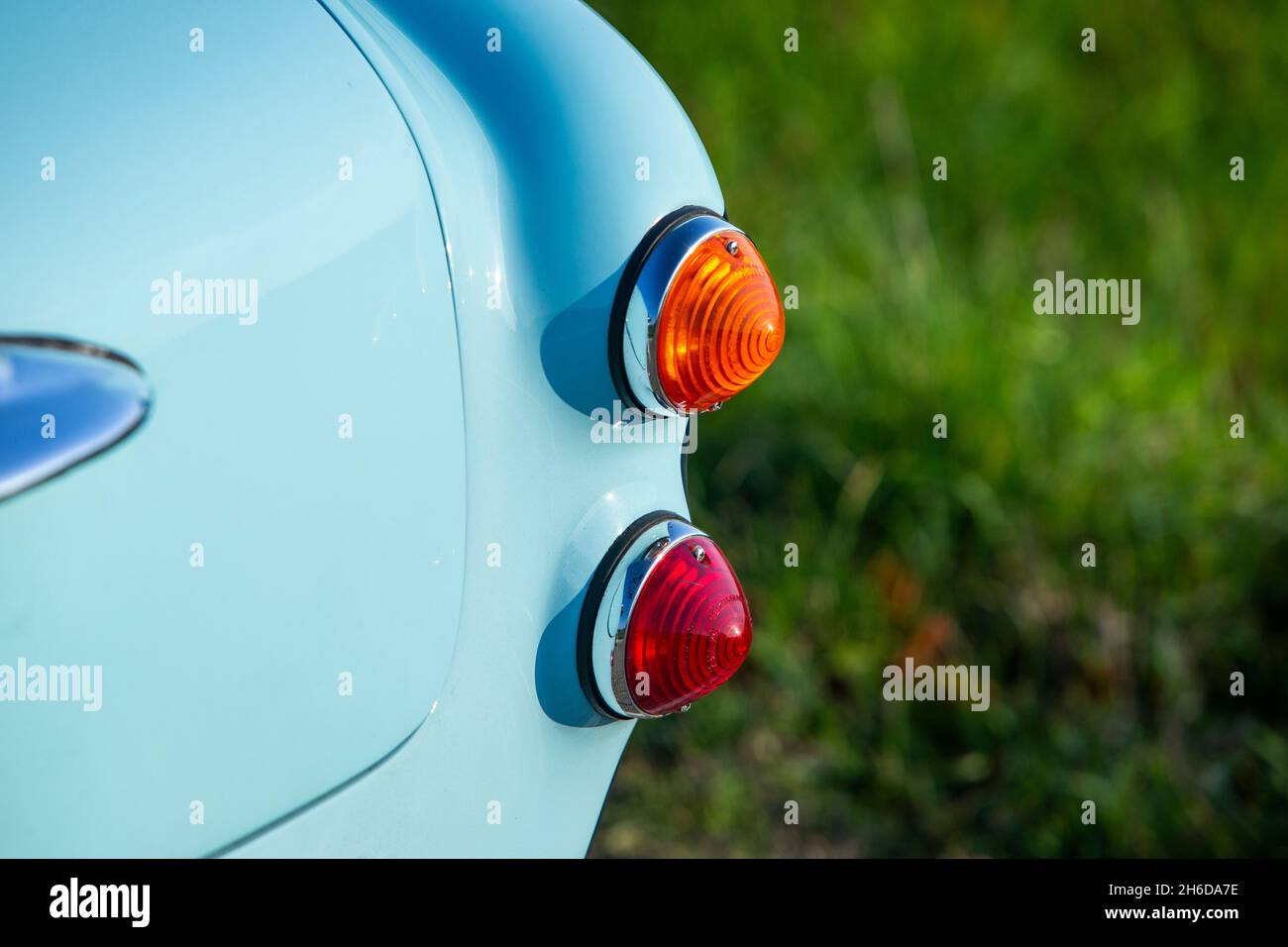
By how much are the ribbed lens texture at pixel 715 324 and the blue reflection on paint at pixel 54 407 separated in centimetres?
54

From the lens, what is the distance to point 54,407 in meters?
0.95

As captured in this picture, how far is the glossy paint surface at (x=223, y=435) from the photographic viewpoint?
0.98m

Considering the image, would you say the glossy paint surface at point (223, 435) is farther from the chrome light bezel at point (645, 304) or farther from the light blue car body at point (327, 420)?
the chrome light bezel at point (645, 304)

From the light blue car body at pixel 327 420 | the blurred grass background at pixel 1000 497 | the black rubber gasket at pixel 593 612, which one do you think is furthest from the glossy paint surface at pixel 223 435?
the blurred grass background at pixel 1000 497

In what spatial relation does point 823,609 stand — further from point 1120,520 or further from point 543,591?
point 543,591

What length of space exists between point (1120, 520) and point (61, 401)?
7.90ft

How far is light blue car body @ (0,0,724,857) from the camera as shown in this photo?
99 centimetres

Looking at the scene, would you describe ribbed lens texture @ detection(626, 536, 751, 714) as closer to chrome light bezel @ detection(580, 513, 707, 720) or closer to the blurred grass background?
chrome light bezel @ detection(580, 513, 707, 720)

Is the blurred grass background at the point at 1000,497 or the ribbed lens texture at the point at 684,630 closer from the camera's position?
the ribbed lens texture at the point at 684,630

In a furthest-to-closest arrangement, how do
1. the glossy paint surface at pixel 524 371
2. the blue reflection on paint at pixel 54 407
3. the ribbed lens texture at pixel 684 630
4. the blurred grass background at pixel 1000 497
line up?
the blurred grass background at pixel 1000 497
the ribbed lens texture at pixel 684 630
the glossy paint surface at pixel 524 371
the blue reflection on paint at pixel 54 407

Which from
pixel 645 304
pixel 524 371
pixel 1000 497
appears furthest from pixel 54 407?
pixel 1000 497

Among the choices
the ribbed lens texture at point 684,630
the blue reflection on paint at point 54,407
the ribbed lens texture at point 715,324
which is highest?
the ribbed lens texture at point 715,324

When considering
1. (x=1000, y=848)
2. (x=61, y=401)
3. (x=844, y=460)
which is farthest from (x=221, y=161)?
(x=844, y=460)

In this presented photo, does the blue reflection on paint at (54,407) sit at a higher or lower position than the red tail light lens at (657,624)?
higher
